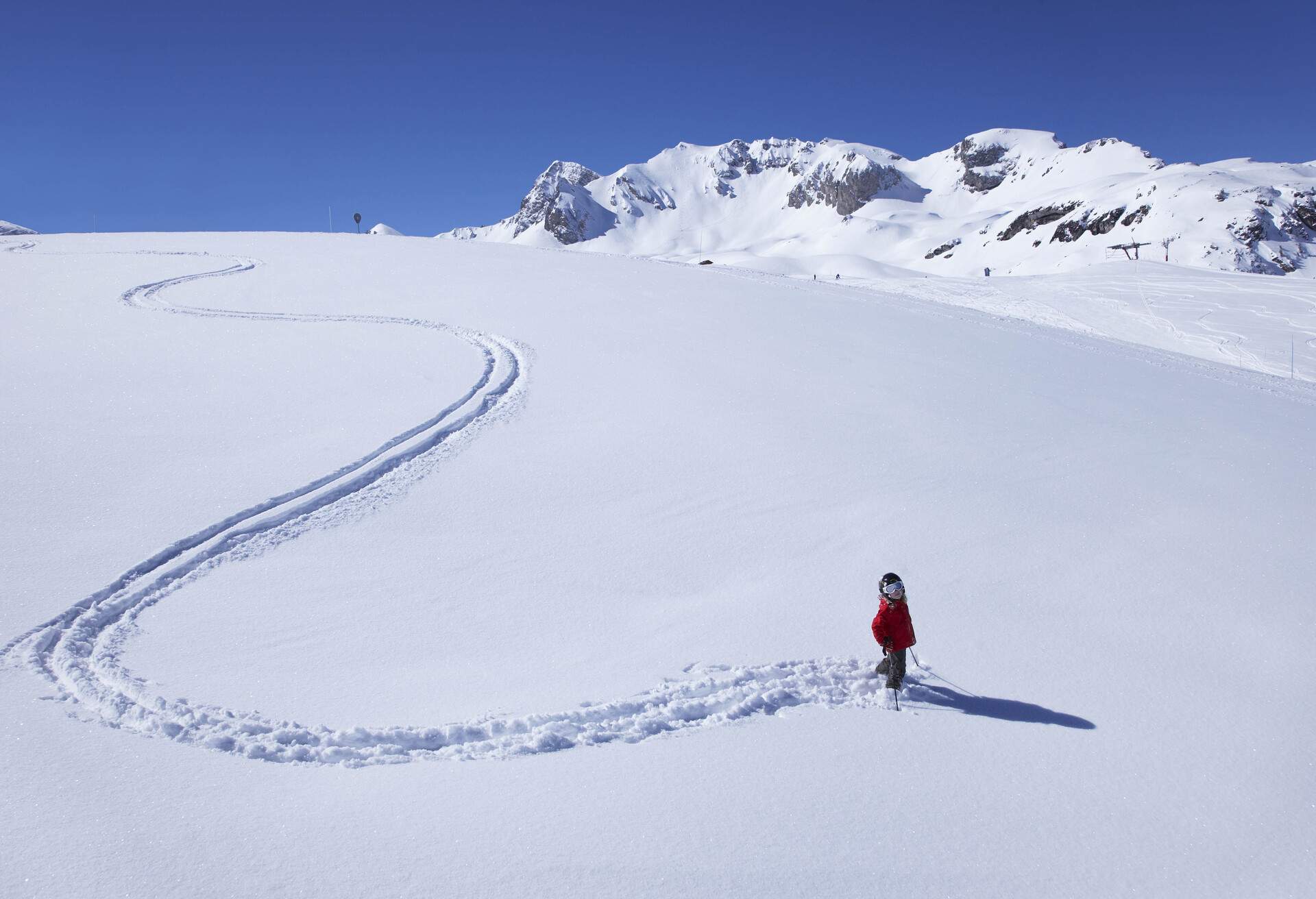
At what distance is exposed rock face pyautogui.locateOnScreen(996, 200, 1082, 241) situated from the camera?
341 feet

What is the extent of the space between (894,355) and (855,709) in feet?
36.9

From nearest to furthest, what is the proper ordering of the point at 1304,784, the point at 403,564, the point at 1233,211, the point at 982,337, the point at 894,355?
the point at 1304,784 < the point at 403,564 < the point at 894,355 < the point at 982,337 < the point at 1233,211

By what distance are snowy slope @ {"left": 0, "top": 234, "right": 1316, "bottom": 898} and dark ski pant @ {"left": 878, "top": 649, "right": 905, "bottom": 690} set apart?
0.70 feet

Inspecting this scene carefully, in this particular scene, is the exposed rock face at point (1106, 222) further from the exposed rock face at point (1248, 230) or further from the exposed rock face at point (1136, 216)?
the exposed rock face at point (1248, 230)

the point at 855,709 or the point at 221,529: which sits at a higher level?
the point at 221,529

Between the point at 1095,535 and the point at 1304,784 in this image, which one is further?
the point at 1095,535

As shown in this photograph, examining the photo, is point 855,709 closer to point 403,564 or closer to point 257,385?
point 403,564

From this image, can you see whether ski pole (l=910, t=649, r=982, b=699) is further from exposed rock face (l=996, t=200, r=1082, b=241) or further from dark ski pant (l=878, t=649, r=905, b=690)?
exposed rock face (l=996, t=200, r=1082, b=241)

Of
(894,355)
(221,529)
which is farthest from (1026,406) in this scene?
(221,529)

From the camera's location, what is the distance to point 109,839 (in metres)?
3.73

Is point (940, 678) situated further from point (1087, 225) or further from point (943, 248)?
point (943, 248)

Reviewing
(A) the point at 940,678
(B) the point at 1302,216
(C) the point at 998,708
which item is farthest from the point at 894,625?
(B) the point at 1302,216

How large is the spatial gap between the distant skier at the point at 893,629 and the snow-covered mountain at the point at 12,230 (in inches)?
1643

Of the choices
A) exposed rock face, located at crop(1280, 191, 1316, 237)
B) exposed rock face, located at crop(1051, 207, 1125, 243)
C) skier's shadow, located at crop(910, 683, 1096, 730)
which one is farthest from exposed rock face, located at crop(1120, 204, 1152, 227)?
skier's shadow, located at crop(910, 683, 1096, 730)
